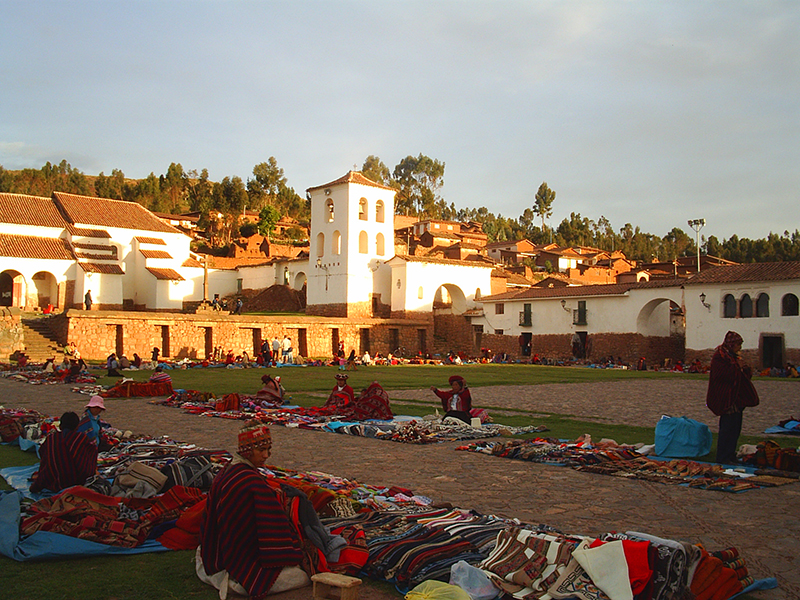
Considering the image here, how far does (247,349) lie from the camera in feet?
115

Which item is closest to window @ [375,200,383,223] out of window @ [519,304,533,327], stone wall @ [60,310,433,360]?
stone wall @ [60,310,433,360]

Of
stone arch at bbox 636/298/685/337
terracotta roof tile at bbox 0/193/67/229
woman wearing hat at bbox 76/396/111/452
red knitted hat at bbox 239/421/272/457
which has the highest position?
terracotta roof tile at bbox 0/193/67/229

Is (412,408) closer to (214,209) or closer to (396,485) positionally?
(396,485)

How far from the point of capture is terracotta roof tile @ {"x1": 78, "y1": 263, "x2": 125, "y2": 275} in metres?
36.2

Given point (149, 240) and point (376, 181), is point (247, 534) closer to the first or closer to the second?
point (149, 240)

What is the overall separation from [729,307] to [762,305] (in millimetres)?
1490

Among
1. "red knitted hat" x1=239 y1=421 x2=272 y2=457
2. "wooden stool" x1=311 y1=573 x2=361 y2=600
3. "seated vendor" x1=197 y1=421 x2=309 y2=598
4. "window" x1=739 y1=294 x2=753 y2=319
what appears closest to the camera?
"wooden stool" x1=311 y1=573 x2=361 y2=600

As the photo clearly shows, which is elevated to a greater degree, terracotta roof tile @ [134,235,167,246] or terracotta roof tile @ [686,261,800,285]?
terracotta roof tile @ [134,235,167,246]

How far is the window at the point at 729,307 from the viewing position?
1237 inches

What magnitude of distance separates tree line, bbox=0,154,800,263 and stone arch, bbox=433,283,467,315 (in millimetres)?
19577

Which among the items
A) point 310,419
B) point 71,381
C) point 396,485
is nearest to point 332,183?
point 71,381

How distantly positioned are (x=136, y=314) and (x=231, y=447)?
2361 centimetres

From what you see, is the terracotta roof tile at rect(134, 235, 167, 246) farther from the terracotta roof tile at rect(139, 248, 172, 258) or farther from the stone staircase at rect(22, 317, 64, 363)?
the stone staircase at rect(22, 317, 64, 363)

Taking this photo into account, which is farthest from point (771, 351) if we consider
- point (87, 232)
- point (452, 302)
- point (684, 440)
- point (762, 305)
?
point (87, 232)
